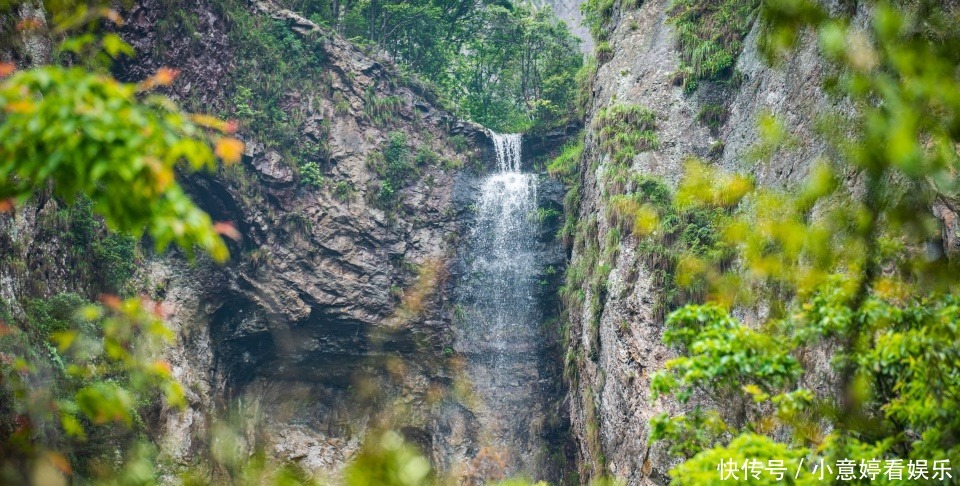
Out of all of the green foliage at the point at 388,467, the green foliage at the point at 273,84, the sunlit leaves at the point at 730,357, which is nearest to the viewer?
the green foliage at the point at 388,467

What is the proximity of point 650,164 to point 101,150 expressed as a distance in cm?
1142

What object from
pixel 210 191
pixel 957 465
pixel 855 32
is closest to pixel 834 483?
pixel 957 465

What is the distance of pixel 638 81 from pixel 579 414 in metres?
7.26

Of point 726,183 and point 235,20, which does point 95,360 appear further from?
point 726,183

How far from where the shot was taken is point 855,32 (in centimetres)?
655

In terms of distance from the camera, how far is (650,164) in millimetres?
12625

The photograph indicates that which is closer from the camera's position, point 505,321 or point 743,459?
point 743,459

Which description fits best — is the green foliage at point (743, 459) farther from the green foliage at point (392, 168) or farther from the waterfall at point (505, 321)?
the green foliage at point (392, 168)

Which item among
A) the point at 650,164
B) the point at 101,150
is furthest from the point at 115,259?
the point at 101,150

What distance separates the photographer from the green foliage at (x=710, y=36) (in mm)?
12781

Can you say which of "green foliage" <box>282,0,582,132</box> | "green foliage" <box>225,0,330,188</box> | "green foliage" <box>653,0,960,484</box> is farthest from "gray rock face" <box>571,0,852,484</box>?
"green foliage" <box>225,0,330,188</box>

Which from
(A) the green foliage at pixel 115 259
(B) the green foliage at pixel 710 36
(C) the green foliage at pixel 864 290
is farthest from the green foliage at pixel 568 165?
(A) the green foliage at pixel 115 259

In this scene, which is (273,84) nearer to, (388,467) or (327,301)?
(327,301)

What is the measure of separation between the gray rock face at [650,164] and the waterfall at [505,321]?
7.02 ft
